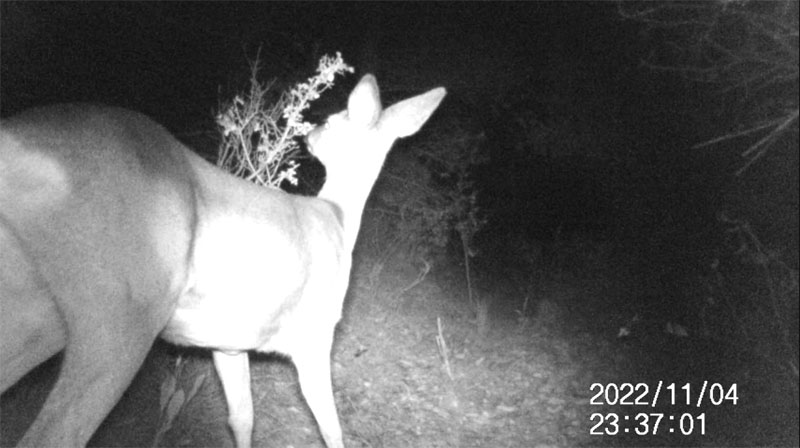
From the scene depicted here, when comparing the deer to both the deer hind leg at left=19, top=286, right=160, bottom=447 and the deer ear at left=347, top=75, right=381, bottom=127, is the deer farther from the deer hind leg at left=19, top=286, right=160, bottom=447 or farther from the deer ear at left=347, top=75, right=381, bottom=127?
the deer ear at left=347, top=75, right=381, bottom=127

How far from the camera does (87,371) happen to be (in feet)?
12.5

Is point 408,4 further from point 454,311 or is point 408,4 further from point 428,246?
point 454,311

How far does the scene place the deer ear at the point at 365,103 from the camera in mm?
6008

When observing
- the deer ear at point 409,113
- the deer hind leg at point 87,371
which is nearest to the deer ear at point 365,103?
the deer ear at point 409,113

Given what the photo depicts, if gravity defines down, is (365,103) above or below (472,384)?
above

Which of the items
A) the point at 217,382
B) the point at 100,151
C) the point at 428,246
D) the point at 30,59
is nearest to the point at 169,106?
the point at 30,59

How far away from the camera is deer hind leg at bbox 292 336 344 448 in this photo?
5398mm

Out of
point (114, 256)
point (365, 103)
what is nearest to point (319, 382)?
point (365, 103)

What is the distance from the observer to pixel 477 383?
7734 mm

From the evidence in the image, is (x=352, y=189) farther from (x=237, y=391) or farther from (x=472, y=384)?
(x=472, y=384)

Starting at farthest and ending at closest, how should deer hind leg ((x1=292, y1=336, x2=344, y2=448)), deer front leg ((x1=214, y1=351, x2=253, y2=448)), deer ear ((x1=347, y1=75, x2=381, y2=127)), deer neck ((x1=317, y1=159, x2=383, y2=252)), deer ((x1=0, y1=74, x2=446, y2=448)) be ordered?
deer neck ((x1=317, y1=159, x2=383, y2=252)), deer ear ((x1=347, y1=75, x2=381, y2=127)), deer front leg ((x1=214, y1=351, x2=253, y2=448)), deer hind leg ((x1=292, y1=336, x2=344, y2=448)), deer ((x1=0, y1=74, x2=446, y2=448))

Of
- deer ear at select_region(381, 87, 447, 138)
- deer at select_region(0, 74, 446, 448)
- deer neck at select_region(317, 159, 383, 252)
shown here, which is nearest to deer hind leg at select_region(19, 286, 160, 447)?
deer at select_region(0, 74, 446, 448)

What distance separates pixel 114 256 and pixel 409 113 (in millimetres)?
2879

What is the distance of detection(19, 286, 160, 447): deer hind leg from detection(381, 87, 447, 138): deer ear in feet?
9.22
